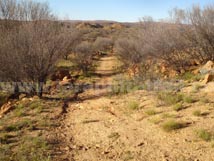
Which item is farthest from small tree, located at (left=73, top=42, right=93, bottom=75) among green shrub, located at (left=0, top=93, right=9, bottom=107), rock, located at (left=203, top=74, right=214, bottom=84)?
rock, located at (left=203, top=74, right=214, bottom=84)

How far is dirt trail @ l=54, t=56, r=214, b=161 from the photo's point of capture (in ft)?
20.7

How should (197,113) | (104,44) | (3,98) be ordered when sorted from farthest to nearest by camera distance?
(104,44) → (3,98) → (197,113)

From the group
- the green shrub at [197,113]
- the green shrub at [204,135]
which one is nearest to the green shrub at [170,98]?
the green shrub at [197,113]

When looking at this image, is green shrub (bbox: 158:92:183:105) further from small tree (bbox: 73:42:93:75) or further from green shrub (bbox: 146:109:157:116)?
A: small tree (bbox: 73:42:93:75)

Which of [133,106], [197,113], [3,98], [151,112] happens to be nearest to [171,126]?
[197,113]

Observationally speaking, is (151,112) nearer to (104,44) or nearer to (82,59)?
(82,59)

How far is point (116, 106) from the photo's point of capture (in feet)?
34.6

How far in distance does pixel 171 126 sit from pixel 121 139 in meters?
1.27

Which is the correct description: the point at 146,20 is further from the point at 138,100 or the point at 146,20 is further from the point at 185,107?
the point at 185,107

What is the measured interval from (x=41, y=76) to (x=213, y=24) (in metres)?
9.02

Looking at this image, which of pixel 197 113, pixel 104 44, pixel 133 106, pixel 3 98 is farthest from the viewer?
pixel 104 44

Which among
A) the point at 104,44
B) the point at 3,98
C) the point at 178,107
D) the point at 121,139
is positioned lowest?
the point at 3,98

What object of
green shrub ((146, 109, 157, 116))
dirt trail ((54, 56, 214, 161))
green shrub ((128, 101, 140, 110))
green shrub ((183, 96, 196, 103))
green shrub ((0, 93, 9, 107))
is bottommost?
green shrub ((0, 93, 9, 107))

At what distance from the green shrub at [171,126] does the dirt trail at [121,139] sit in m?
0.16
